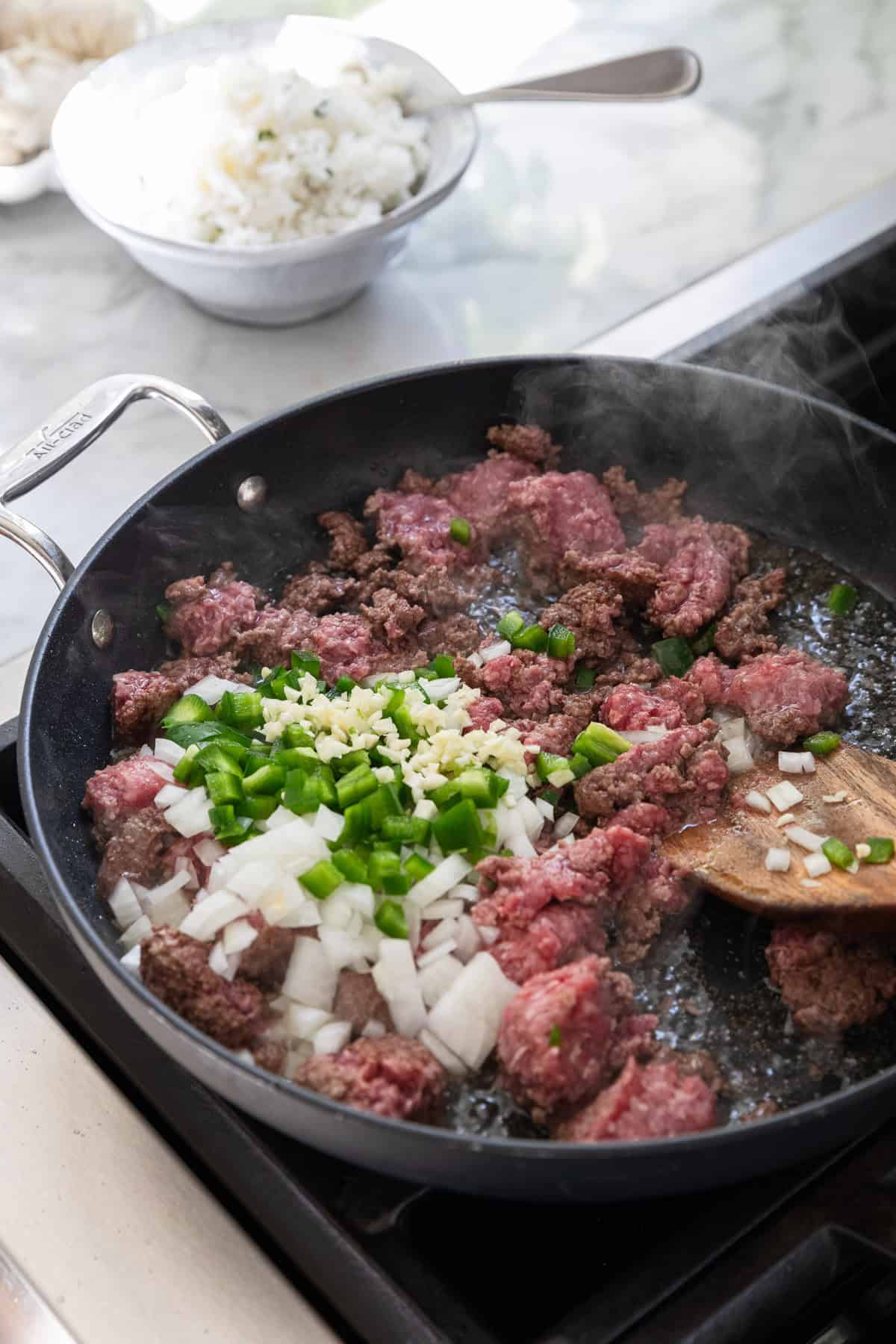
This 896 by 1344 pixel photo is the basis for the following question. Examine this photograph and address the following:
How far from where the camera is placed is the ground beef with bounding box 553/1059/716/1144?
1211 millimetres

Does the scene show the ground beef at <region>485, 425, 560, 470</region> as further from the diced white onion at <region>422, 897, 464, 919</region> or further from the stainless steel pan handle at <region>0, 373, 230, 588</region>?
the diced white onion at <region>422, 897, 464, 919</region>

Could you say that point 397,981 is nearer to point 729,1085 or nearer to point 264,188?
point 729,1085

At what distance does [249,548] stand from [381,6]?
2.01 metres

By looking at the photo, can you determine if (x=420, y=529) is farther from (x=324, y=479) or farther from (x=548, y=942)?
(x=548, y=942)

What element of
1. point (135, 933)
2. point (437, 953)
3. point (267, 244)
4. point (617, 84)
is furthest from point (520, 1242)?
point (617, 84)

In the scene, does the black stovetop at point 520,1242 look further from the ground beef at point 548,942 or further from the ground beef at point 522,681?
the ground beef at point 522,681

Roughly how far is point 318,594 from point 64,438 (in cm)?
42

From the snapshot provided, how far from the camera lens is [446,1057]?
4.35ft

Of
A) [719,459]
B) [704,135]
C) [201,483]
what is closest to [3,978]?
[201,483]

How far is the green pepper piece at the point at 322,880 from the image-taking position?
54.6 inches

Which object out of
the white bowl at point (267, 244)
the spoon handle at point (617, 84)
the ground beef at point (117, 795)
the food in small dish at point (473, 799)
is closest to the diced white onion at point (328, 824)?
the food in small dish at point (473, 799)

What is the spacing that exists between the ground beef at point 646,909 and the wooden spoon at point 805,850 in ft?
0.10

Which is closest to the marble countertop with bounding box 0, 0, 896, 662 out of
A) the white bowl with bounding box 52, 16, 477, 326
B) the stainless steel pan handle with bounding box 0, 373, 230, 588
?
the white bowl with bounding box 52, 16, 477, 326

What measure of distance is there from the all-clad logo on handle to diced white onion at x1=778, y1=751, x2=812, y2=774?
1.05 metres
